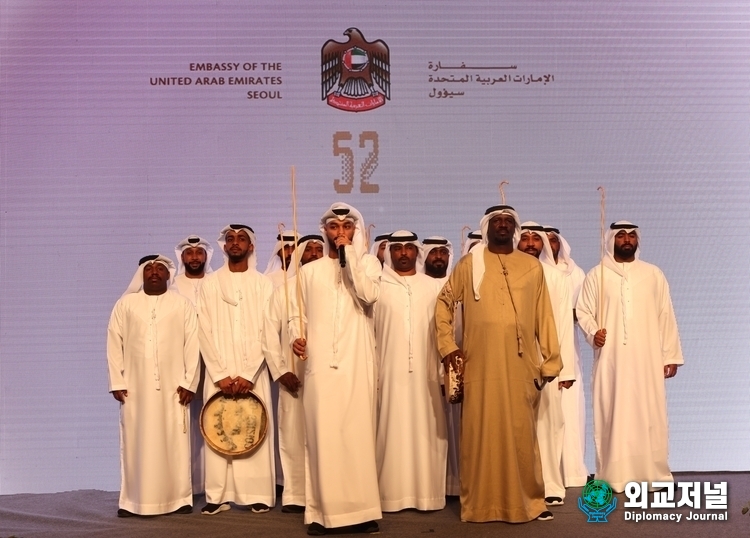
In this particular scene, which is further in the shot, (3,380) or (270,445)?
(3,380)

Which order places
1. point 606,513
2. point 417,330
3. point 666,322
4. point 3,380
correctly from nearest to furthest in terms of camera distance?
point 606,513 < point 417,330 < point 666,322 < point 3,380

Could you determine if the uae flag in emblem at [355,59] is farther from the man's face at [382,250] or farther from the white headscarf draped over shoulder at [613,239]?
the white headscarf draped over shoulder at [613,239]

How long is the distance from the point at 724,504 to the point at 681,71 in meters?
3.32

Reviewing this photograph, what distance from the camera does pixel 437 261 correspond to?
20.7ft

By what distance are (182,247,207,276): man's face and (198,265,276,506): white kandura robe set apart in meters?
0.57

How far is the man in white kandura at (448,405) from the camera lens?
607cm

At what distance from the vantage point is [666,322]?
6316 mm

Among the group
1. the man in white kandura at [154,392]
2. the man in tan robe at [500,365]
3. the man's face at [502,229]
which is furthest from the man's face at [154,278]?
the man's face at [502,229]

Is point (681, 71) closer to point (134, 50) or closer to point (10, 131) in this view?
point (134, 50)

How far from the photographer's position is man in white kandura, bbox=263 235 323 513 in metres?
5.82

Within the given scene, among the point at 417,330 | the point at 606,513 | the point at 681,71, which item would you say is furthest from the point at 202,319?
the point at 681,71

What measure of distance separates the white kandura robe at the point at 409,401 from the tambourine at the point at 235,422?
687mm

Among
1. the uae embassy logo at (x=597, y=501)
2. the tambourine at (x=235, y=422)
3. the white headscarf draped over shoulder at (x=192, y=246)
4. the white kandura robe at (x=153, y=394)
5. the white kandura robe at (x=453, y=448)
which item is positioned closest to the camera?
the uae embassy logo at (x=597, y=501)

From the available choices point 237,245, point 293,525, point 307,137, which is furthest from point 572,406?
point 307,137
